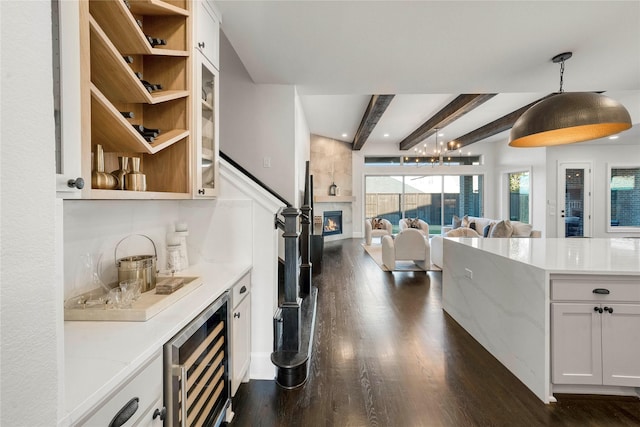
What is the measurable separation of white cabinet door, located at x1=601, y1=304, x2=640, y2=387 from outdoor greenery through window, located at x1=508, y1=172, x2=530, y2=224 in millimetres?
7119

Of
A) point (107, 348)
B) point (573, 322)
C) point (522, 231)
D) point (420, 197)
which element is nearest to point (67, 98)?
point (107, 348)

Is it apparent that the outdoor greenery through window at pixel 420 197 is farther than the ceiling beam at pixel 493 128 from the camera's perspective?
Yes

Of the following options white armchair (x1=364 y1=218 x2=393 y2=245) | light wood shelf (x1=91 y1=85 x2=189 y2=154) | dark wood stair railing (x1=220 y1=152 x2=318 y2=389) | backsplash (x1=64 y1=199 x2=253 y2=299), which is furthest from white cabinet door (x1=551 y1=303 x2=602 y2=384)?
white armchair (x1=364 y1=218 x2=393 y2=245)

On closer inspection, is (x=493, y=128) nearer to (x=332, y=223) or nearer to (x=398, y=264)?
(x=398, y=264)

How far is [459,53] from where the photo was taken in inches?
101

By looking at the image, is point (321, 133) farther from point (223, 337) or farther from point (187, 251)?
point (223, 337)

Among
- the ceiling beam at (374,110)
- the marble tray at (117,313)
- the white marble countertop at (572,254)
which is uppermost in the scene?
the ceiling beam at (374,110)

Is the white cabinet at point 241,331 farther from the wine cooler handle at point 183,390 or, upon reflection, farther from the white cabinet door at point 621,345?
the white cabinet door at point 621,345

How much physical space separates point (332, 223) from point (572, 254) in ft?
22.4

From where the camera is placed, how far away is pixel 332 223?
8.95m

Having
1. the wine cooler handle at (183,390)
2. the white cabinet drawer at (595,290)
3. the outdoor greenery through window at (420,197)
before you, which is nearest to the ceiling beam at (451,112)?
the outdoor greenery through window at (420,197)

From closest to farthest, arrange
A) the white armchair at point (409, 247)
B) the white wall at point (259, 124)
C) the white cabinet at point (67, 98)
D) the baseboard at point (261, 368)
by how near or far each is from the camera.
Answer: the white cabinet at point (67, 98) → the baseboard at point (261, 368) → the white wall at point (259, 124) → the white armchair at point (409, 247)

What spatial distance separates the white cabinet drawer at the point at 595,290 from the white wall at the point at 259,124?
2503 millimetres

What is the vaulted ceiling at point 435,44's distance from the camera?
1.98 metres
